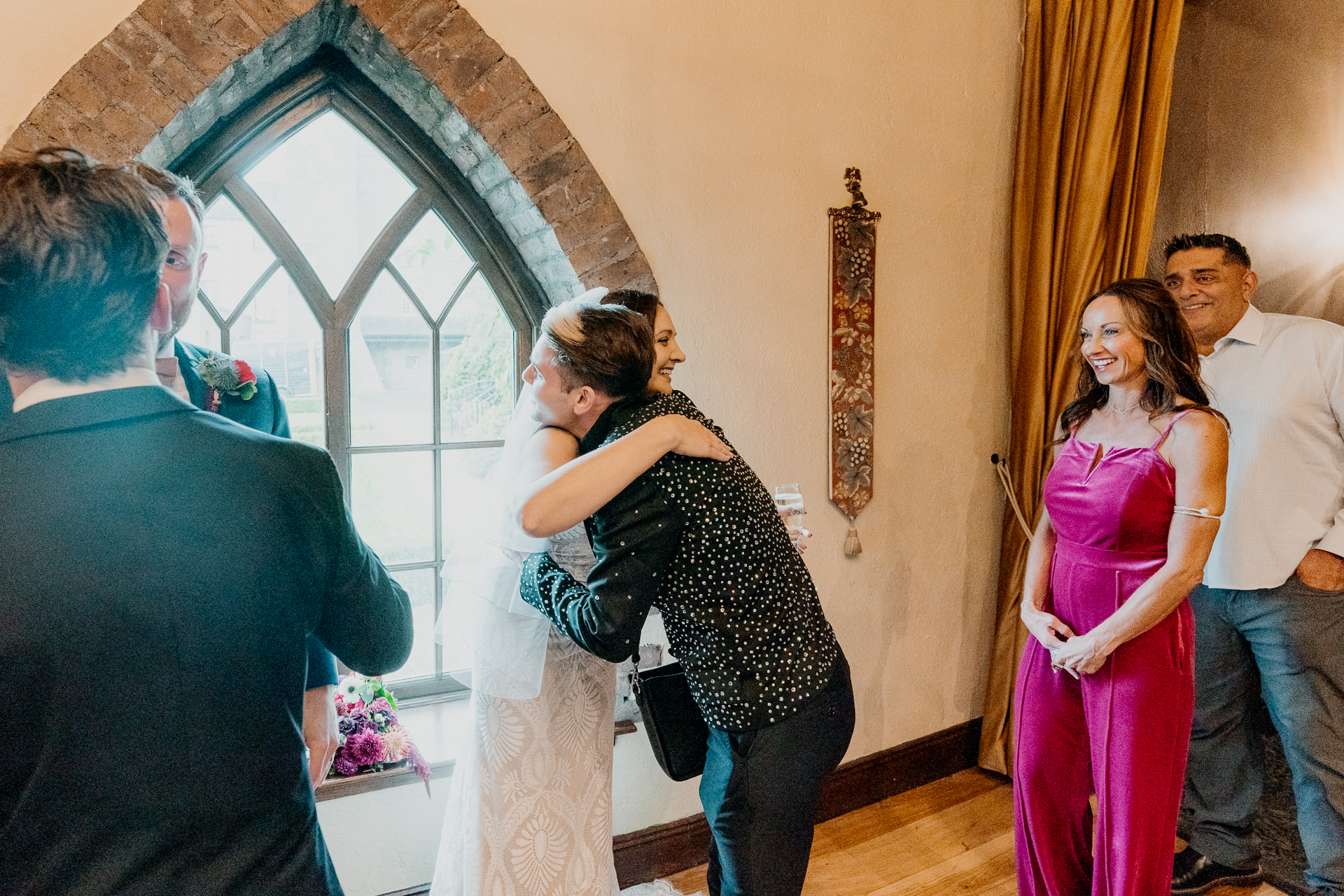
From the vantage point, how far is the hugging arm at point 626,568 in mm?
1571

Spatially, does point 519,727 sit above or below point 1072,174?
below

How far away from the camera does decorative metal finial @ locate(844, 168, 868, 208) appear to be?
8.86ft

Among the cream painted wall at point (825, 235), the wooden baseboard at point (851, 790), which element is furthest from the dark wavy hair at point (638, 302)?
the wooden baseboard at point (851, 790)

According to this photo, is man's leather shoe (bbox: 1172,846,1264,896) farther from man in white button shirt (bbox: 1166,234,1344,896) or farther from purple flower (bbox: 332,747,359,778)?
purple flower (bbox: 332,747,359,778)

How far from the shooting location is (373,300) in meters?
2.38

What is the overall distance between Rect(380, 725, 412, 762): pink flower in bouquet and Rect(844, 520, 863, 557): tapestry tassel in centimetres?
142

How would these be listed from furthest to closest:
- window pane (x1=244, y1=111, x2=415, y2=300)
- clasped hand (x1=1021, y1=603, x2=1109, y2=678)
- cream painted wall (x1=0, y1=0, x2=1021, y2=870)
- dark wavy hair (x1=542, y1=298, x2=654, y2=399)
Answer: cream painted wall (x1=0, y1=0, x2=1021, y2=870)
window pane (x1=244, y1=111, x2=415, y2=300)
clasped hand (x1=1021, y1=603, x2=1109, y2=678)
dark wavy hair (x1=542, y1=298, x2=654, y2=399)

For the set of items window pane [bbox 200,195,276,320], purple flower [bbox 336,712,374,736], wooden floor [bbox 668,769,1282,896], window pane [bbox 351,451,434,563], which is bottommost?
wooden floor [bbox 668,769,1282,896]

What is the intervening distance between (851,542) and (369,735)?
152 cm

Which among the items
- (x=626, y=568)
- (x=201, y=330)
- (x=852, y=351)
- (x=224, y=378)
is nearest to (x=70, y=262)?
(x=224, y=378)

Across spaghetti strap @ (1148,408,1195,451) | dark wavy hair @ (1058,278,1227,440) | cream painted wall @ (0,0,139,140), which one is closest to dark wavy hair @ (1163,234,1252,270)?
dark wavy hair @ (1058,278,1227,440)

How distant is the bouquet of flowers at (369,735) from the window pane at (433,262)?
3.33 feet

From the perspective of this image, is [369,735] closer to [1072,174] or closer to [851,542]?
[851,542]

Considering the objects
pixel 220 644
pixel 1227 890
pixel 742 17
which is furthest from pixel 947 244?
pixel 220 644
